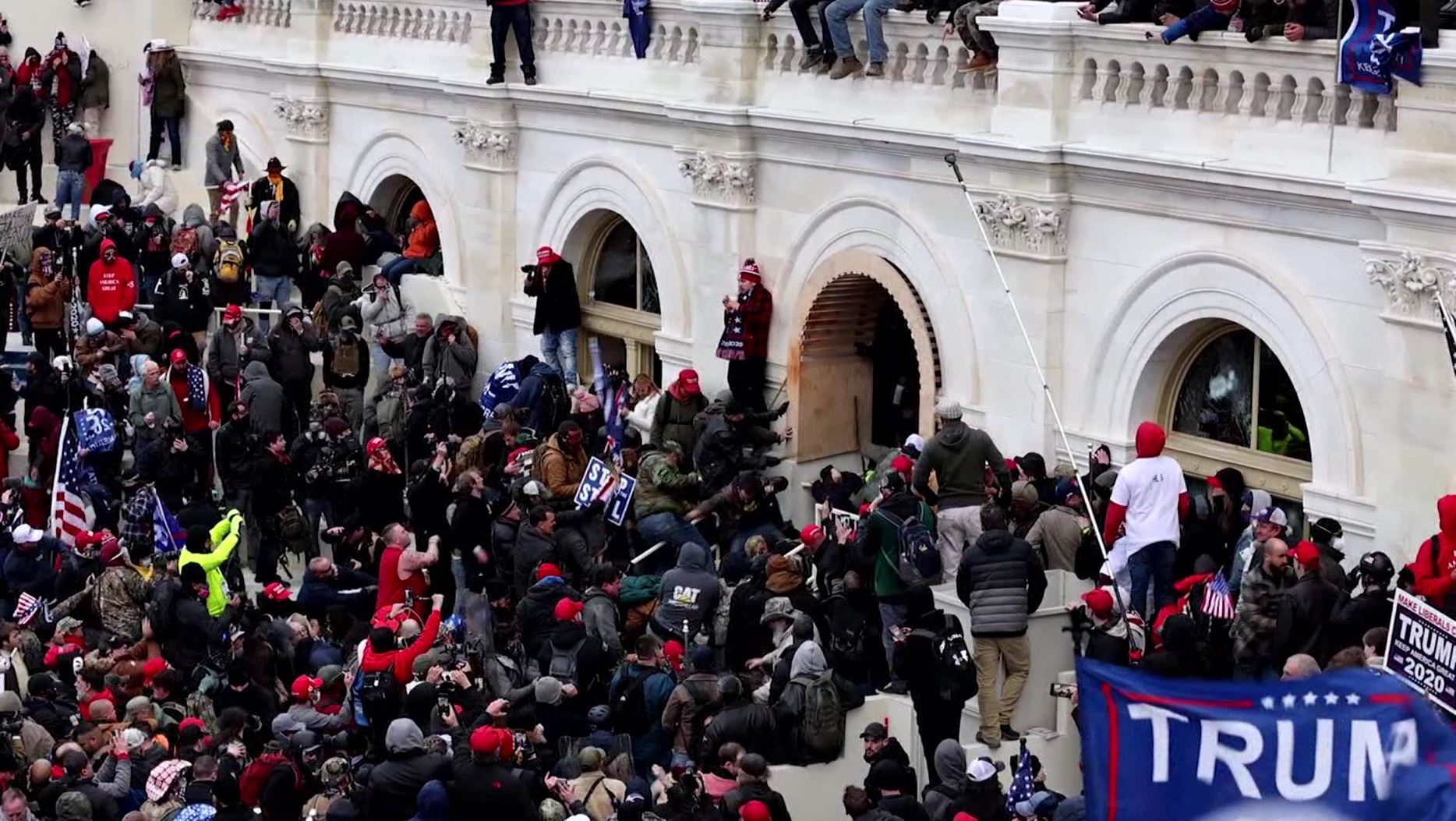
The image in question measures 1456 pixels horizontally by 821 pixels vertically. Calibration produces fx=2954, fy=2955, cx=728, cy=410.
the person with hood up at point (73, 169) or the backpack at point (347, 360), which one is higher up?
the person with hood up at point (73, 169)

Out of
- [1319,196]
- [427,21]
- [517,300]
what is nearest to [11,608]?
[517,300]

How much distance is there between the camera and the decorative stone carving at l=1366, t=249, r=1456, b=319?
18.3 m

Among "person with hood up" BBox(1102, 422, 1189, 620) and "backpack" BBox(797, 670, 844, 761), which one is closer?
"backpack" BBox(797, 670, 844, 761)

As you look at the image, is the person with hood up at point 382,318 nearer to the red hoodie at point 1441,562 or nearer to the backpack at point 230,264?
the backpack at point 230,264

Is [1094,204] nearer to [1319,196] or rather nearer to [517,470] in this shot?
[1319,196]

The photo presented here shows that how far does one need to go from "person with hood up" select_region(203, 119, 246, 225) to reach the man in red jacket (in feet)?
11.3

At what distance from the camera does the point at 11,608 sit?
24000 mm

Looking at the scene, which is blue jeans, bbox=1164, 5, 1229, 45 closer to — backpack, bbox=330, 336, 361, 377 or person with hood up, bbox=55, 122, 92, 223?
backpack, bbox=330, 336, 361, 377

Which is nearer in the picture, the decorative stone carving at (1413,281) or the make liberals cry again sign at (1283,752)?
the make liberals cry again sign at (1283,752)

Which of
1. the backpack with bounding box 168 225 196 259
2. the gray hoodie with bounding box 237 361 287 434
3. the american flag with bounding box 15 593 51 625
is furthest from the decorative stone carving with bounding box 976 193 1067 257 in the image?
the backpack with bounding box 168 225 196 259

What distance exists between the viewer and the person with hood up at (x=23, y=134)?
3491 cm

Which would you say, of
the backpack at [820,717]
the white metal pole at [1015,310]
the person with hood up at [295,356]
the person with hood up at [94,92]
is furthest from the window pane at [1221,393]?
the person with hood up at [94,92]

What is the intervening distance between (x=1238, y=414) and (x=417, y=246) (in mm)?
11973

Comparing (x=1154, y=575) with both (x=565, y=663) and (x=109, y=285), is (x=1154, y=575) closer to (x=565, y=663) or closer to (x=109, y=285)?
(x=565, y=663)
